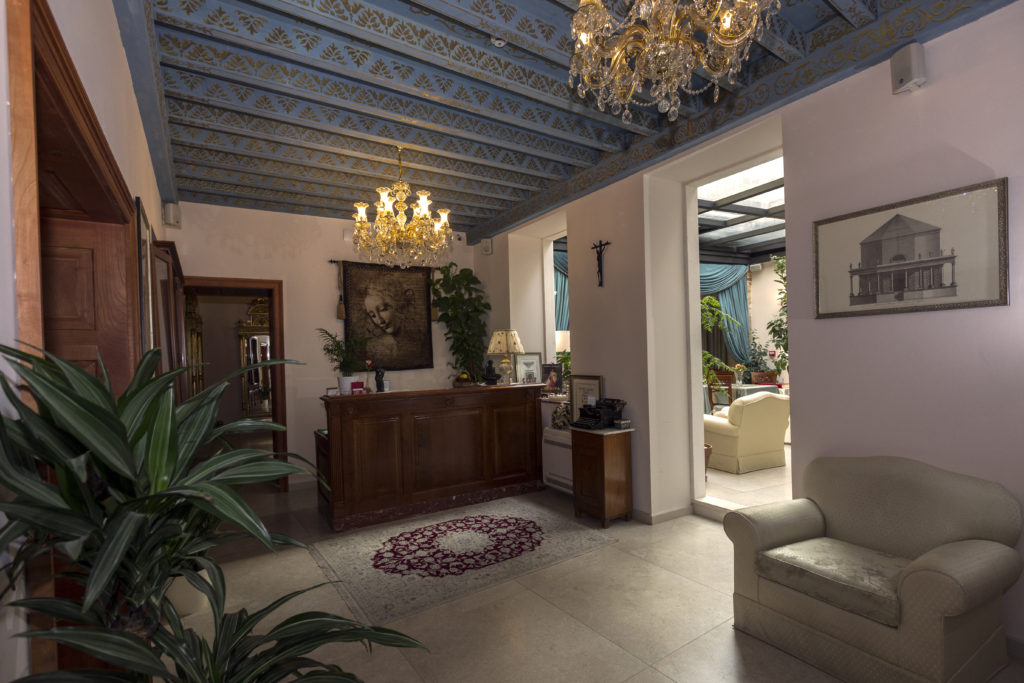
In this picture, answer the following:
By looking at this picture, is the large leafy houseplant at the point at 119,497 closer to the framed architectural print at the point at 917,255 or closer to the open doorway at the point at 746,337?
the framed architectural print at the point at 917,255

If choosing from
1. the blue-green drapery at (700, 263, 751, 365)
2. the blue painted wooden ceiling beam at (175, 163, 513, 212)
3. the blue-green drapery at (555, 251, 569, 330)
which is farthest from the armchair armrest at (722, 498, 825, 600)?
the blue-green drapery at (700, 263, 751, 365)

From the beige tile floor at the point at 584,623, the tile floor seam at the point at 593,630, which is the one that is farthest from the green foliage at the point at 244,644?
the tile floor seam at the point at 593,630

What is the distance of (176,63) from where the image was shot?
289 cm

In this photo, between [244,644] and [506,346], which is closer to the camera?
[244,644]

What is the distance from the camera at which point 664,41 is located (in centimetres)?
179

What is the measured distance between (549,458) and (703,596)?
2.35m

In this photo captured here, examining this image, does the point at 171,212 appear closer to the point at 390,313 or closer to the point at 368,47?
the point at 390,313

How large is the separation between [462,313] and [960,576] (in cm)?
525

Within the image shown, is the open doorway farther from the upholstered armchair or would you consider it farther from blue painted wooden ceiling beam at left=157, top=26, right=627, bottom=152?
blue painted wooden ceiling beam at left=157, top=26, right=627, bottom=152

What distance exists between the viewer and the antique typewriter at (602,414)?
13.8ft

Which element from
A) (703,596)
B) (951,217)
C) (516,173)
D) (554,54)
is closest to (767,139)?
(951,217)

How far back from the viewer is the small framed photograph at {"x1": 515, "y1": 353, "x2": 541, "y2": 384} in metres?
5.88

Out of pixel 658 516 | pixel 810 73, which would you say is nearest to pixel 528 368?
pixel 658 516

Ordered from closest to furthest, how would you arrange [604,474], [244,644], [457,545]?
[244,644] → [457,545] → [604,474]
